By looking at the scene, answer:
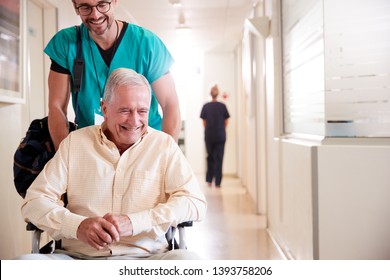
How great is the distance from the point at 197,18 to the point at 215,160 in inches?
28.7

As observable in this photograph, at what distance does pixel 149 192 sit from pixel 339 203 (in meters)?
0.91

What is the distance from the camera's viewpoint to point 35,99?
213 cm

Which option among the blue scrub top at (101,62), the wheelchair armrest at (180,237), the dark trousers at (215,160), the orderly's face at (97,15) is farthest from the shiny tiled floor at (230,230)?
the orderly's face at (97,15)

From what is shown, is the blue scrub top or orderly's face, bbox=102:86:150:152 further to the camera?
the blue scrub top

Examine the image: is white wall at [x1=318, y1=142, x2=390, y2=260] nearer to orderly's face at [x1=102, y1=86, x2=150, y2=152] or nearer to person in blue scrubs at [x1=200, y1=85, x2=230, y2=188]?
person in blue scrubs at [x1=200, y1=85, x2=230, y2=188]

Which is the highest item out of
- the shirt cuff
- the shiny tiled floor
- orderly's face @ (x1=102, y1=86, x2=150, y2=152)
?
orderly's face @ (x1=102, y1=86, x2=150, y2=152)

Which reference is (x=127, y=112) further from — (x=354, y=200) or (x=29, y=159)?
(x=354, y=200)

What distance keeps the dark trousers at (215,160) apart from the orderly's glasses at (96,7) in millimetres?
813

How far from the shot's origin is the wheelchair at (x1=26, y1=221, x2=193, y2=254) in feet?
5.44

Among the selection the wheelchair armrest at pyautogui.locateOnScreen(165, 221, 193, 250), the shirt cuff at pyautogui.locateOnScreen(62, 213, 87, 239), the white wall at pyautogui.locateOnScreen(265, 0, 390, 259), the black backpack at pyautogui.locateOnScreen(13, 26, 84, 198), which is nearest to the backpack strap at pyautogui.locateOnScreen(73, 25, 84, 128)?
the black backpack at pyautogui.locateOnScreen(13, 26, 84, 198)

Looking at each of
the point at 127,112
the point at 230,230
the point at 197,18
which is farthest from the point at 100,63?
the point at 230,230

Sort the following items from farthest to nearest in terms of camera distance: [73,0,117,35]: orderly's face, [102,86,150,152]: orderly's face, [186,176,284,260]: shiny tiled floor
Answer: [186,176,284,260]: shiny tiled floor, [73,0,117,35]: orderly's face, [102,86,150,152]: orderly's face

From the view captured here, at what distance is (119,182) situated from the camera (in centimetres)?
171

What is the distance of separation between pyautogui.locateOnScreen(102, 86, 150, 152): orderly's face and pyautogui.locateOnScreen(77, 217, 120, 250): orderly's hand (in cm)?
32
